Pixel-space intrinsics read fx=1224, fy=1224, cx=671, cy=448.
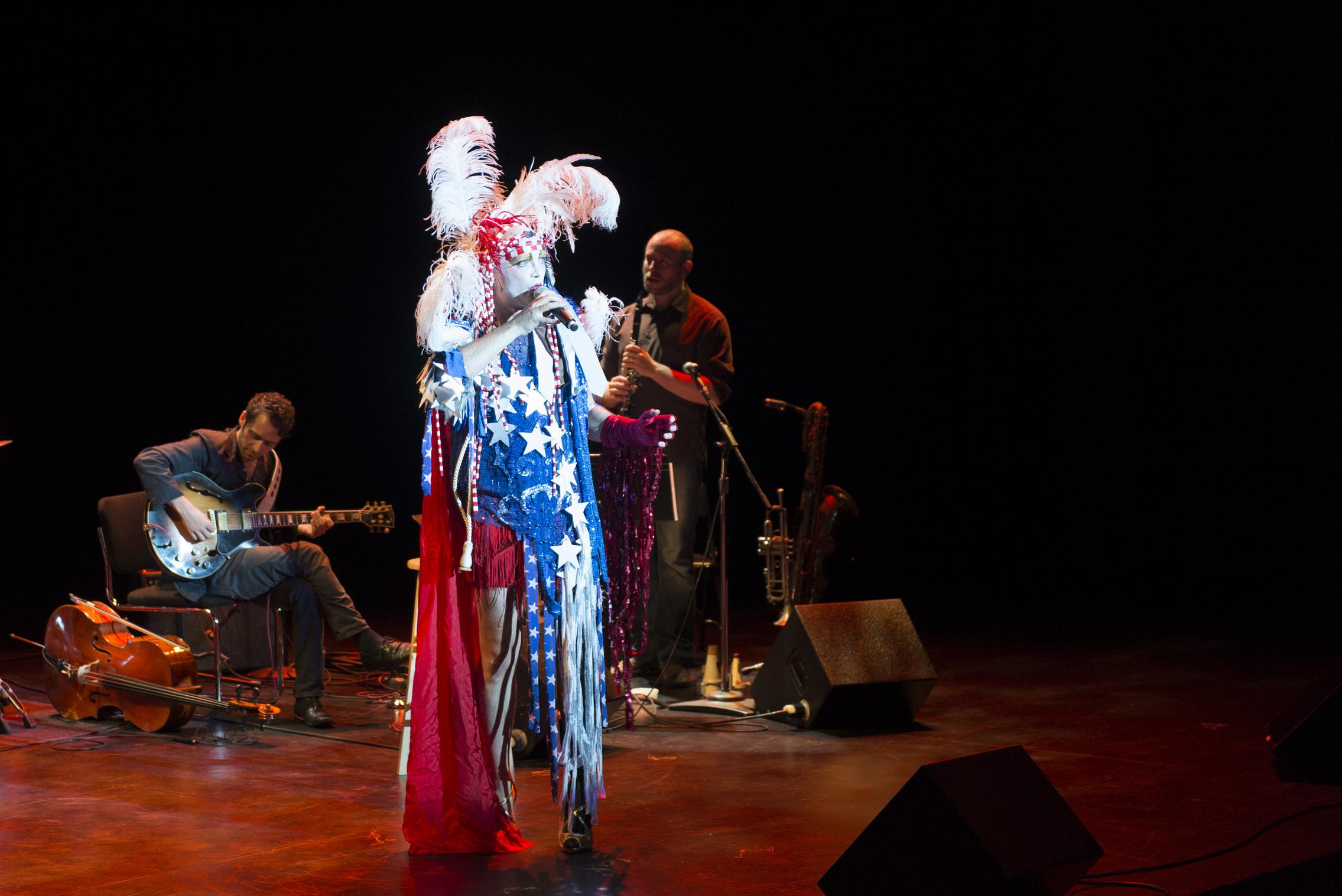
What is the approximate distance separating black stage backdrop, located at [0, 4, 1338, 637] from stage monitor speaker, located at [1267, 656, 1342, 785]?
4499 millimetres

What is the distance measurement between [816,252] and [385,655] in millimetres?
4306

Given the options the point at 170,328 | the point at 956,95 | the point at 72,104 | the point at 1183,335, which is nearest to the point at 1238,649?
the point at 1183,335

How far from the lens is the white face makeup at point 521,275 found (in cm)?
290

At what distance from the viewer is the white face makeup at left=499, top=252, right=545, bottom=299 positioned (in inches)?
114

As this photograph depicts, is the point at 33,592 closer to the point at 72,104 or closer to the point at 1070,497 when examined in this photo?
the point at 72,104

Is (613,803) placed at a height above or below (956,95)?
below

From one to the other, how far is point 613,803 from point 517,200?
5.48ft


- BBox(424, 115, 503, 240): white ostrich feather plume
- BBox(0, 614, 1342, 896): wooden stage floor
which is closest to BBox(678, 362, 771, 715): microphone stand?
BBox(0, 614, 1342, 896): wooden stage floor

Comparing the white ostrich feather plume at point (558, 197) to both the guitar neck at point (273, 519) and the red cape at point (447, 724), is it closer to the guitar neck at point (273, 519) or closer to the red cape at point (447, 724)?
the red cape at point (447, 724)

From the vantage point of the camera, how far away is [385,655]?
16.4 ft

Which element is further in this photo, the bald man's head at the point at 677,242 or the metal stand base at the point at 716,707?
the bald man's head at the point at 677,242

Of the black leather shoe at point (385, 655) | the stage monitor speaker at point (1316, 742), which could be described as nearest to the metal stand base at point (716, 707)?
the black leather shoe at point (385, 655)

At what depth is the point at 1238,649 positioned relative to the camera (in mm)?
5930

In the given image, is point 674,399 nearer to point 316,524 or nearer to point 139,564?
point 316,524
